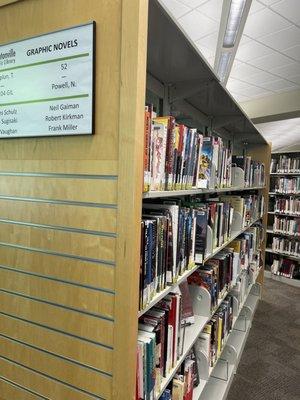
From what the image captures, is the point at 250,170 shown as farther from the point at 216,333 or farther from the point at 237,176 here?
the point at 216,333

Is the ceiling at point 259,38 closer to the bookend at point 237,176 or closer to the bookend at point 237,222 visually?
the bookend at point 237,176

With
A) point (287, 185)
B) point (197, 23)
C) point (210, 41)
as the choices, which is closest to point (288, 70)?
point (210, 41)

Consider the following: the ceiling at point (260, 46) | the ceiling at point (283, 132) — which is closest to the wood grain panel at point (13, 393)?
the ceiling at point (260, 46)

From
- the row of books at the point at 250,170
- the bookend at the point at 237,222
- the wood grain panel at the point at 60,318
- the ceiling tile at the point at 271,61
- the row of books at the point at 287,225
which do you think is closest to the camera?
the wood grain panel at the point at 60,318

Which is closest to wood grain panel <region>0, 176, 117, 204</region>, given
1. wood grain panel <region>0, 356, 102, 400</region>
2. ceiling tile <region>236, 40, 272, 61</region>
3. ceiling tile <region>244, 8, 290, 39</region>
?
wood grain panel <region>0, 356, 102, 400</region>

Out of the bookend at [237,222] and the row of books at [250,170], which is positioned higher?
the row of books at [250,170]

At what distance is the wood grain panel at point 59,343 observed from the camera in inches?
36.9

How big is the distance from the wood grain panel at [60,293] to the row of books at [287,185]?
528 centimetres

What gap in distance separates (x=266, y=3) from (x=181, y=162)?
1.92 m

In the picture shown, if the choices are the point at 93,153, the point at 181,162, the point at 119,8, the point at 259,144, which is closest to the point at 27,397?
the point at 93,153

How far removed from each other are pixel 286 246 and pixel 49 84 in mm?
5423

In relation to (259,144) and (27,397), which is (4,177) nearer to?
(27,397)

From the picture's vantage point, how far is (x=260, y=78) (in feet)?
13.4

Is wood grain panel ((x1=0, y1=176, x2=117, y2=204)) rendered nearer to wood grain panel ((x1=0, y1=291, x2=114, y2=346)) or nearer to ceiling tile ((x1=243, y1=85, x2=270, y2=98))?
wood grain panel ((x1=0, y1=291, x2=114, y2=346))
